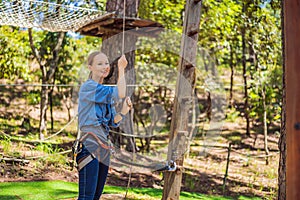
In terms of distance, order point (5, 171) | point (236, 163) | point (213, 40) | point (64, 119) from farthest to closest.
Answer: point (64, 119) → point (213, 40) → point (236, 163) → point (5, 171)

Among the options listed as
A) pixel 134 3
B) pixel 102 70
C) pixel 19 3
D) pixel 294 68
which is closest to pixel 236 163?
pixel 134 3

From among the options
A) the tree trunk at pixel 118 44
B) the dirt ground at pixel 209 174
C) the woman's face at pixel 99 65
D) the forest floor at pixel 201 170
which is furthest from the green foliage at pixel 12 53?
the woman's face at pixel 99 65

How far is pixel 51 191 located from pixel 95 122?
176 cm

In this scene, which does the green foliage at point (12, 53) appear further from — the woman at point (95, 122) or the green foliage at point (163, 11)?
the woman at point (95, 122)

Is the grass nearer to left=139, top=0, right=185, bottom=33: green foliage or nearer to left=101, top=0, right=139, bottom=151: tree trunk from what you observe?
left=101, top=0, right=139, bottom=151: tree trunk

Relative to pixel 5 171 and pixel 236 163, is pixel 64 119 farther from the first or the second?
pixel 5 171

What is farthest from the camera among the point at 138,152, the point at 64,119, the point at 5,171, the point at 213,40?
the point at 64,119

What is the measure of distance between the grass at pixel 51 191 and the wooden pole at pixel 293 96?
294cm

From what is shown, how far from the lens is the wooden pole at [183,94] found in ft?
11.4

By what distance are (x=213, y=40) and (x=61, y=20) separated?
14.2 ft

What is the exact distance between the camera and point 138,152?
23.6 feet

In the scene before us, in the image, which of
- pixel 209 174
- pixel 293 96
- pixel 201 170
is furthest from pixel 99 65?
pixel 201 170

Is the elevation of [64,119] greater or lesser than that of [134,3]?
lesser

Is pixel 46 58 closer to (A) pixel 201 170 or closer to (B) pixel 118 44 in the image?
(B) pixel 118 44
